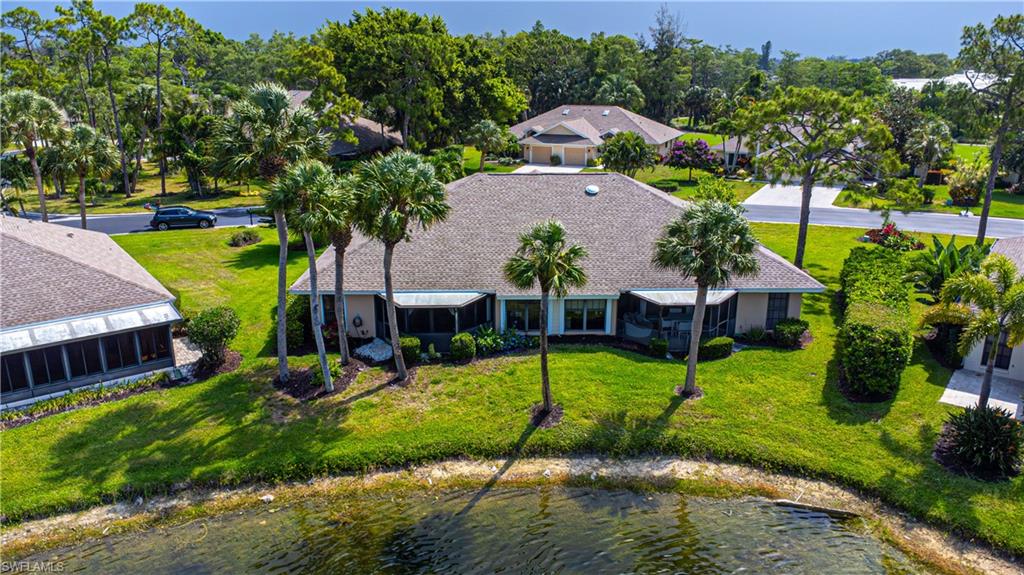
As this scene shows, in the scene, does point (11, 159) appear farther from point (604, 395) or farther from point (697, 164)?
point (697, 164)

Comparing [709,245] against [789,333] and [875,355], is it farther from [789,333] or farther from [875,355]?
[789,333]

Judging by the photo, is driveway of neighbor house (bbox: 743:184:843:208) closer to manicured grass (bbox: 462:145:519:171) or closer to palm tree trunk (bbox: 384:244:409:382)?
manicured grass (bbox: 462:145:519:171)

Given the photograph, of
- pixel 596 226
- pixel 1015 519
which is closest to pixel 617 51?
pixel 596 226

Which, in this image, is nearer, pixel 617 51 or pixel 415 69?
pixel 415 69

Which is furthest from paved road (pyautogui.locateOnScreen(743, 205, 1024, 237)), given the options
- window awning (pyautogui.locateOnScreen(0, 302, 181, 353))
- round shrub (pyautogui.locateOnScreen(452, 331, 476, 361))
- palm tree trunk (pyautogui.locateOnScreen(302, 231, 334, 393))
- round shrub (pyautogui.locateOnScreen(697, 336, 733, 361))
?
window awning (pyautogui.locateOnScreen(0, 302, 181, 353))

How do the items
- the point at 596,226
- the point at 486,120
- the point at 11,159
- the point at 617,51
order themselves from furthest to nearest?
1. the point at 617,51
2. the point at 486,120
3. the point at 11,159
4. the point at 596,226

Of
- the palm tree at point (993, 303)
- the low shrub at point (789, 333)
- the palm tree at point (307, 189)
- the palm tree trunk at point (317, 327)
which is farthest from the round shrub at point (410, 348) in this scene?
the palm tree at point (993, 303)
